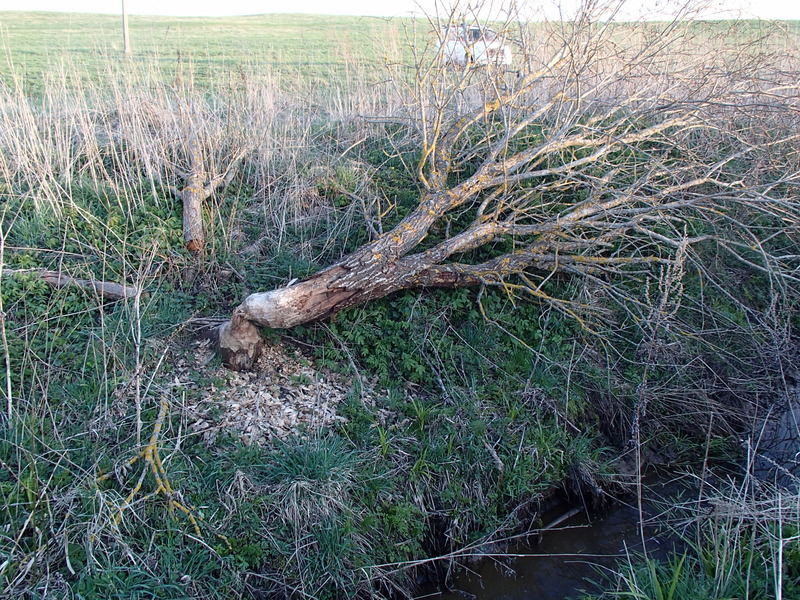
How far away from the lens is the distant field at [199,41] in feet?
32.8

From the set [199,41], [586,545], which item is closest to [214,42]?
[199,41]

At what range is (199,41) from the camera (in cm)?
1608

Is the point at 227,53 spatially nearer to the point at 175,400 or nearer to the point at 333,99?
the point at 333,99

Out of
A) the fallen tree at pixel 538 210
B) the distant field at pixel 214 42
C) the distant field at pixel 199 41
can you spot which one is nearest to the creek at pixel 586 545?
the fallen tree at pixel 538 210

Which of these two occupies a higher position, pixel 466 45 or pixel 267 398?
pixel 466 45

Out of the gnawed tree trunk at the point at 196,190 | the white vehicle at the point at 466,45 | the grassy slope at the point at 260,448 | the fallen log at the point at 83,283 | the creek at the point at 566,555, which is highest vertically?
the white vehicle at the point at 466,45

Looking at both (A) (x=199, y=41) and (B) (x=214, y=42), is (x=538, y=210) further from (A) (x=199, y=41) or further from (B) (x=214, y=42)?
(A) (x=199, y=41)

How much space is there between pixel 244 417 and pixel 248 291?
1228 millimetres

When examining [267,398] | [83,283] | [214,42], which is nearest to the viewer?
[267,398]

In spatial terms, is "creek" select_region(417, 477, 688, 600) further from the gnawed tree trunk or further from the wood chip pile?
the gnawed tree trunk

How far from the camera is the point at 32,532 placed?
9.67ft

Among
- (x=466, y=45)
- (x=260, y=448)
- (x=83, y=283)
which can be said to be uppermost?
(x=466, y=45)

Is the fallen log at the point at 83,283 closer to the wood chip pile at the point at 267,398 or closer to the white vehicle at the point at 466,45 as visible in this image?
the wood chip pile at the point at 267,398

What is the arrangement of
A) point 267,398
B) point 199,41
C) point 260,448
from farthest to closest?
1. point 199,41
2. point 267,398
3. point 260,448
